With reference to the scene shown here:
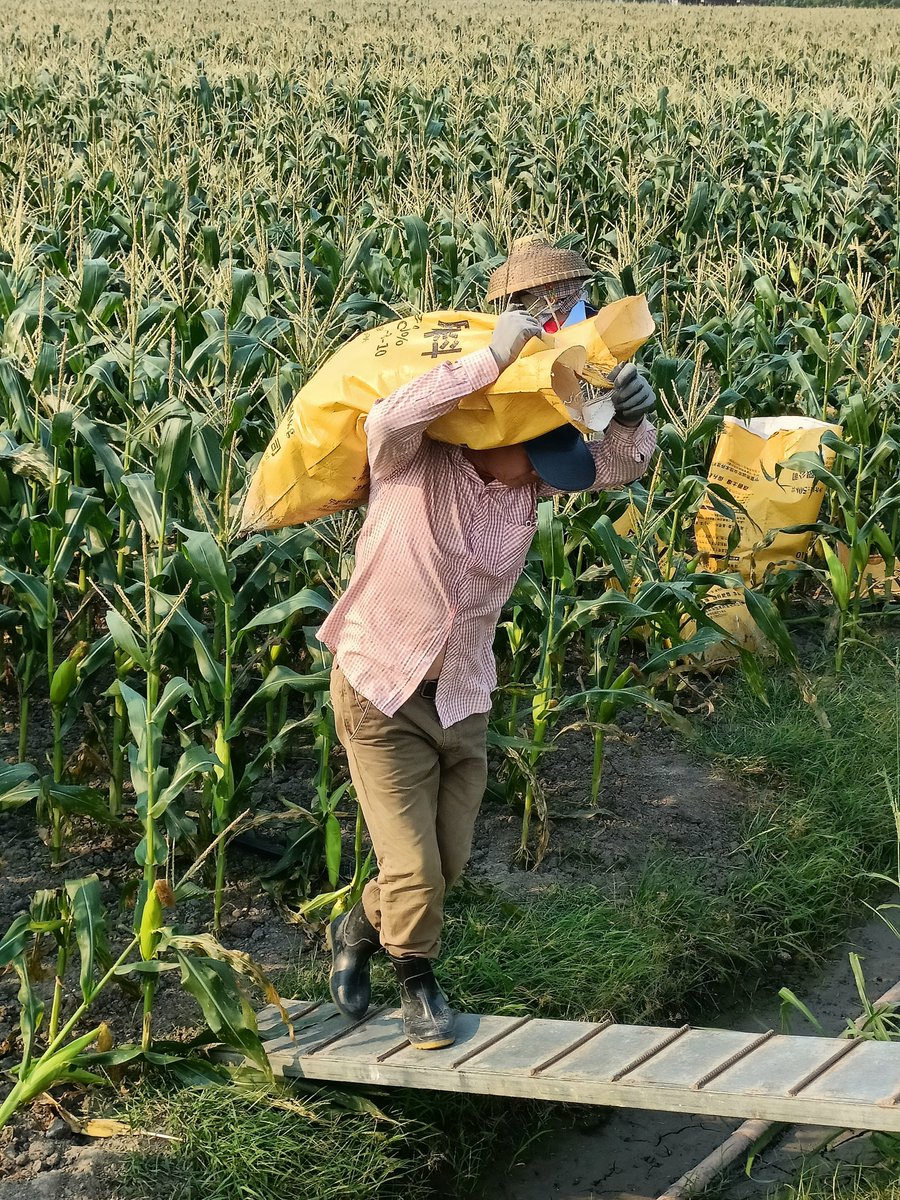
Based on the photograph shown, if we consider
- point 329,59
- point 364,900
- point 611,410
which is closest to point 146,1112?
point 364,900

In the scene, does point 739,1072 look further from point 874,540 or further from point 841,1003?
point 874,540

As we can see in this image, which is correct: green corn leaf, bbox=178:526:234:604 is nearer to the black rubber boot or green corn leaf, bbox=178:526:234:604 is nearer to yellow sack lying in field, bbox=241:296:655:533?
yellow sack lying in field, bbox=241:296:655:533

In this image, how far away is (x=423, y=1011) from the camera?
3.56 meters

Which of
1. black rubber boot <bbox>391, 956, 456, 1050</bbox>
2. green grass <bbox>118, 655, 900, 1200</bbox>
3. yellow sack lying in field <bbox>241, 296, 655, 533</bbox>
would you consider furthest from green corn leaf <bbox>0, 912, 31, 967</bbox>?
yellow sack lying in field <bbox>241, 296, 655, 533</bbox>

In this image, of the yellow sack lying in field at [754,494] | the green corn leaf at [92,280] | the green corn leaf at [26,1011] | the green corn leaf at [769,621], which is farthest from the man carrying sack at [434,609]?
the green corn leaf at [92,280]

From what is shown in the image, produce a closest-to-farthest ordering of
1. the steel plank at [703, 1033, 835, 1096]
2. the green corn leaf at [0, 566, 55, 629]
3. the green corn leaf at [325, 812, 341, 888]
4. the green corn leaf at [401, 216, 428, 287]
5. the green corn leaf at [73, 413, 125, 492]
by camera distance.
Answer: the steel plank at [703, 1033, 835, 1096] < the green corn leaf at [325, 812, 341, 888] < the green corn leaf at [0, 566, 55, 629] < the green corn leaf at [73, 413, 125, 492] < the green corn leaf at [401, 216, 428, 287]

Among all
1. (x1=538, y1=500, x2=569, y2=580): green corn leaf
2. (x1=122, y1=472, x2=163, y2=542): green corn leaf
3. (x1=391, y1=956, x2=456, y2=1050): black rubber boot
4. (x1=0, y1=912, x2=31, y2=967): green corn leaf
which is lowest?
(x1=391, y1=956, x2=456, y2=1050): black rubber boot

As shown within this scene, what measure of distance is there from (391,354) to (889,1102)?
78.0 inches

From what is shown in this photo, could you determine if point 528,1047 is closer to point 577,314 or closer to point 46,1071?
point 46,1071

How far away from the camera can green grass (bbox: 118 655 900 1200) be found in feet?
11.6

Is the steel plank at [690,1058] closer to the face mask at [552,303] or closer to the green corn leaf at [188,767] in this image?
the green corn leaf at [188,767]

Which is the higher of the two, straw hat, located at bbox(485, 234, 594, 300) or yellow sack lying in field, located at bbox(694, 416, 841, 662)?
straw hat, located at bbox(485, 234, 594, 300)

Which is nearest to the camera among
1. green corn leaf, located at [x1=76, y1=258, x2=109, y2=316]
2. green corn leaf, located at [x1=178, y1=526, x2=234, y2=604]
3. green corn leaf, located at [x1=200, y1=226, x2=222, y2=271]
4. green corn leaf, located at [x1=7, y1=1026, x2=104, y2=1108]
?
green corn leaf, located at [x1=7, y1=1026, x2=104, y2=1108]

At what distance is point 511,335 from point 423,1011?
1.76m
